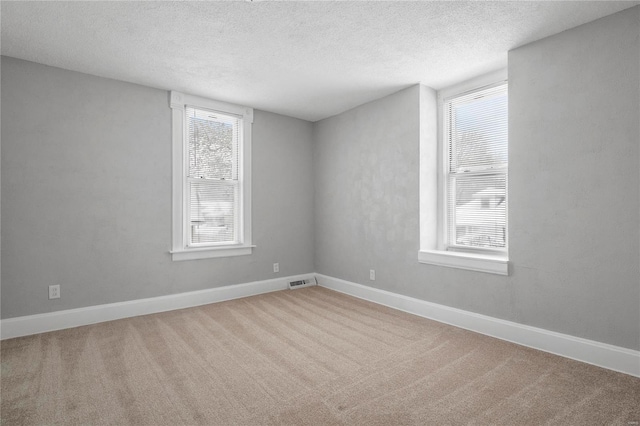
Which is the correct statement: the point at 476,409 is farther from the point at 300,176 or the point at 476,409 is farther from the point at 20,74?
the point at 20,74

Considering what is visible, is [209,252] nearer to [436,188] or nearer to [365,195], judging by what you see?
[365,195]

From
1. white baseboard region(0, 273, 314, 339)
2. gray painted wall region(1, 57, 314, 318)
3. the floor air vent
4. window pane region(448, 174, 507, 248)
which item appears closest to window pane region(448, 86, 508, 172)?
window pane region(448, 174, 507, 248)

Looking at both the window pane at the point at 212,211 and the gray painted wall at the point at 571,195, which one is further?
the window pane at the point at 212,211

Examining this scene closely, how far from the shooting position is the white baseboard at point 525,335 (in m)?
2.30

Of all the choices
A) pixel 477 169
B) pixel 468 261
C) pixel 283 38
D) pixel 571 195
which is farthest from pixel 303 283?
pixel 571 195

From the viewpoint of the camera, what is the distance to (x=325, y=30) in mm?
2580

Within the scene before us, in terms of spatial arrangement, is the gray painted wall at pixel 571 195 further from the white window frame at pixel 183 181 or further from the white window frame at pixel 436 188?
the white window frame at pixel 183 181

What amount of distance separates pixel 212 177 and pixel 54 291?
2.02 meters

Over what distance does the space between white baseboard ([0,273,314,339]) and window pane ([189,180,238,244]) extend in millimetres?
677

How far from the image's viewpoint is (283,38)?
2.69m

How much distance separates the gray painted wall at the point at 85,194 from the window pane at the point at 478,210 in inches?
115

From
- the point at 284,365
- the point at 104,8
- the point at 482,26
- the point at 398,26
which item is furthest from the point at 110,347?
the point at 482,26

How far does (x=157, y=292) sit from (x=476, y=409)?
3.39 m

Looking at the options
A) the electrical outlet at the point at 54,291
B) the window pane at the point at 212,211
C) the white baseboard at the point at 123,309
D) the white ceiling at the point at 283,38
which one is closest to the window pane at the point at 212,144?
the window pane at the point at 212,211
